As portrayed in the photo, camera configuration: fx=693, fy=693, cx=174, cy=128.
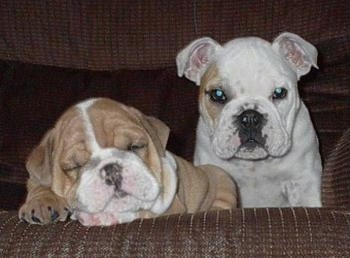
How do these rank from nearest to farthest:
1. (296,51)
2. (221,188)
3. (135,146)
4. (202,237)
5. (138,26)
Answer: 1. (202,237)
2. (135,146)
3. (221,188)
4. (296,51)
5. (138,26)

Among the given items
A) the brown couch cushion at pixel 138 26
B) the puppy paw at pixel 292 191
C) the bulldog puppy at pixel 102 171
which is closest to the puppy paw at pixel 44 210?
the bulldog puppy at pixel 102 171

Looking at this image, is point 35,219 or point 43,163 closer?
point 35,219

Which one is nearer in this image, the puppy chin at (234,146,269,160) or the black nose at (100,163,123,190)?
the black nose at (100,163,123,190)

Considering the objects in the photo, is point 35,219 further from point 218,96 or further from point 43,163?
point 218,96

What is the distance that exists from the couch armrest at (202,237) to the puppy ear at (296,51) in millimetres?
861

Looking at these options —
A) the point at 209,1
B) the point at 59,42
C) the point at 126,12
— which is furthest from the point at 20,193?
the point at 209,1

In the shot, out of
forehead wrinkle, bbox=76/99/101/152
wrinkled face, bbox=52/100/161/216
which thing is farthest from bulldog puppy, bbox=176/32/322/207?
Result: forehead wrinkle, bbox=76/99/101/152

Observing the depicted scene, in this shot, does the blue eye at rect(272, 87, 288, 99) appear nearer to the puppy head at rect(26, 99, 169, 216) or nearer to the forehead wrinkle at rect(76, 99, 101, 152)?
the puppy head at rect(26, 99, 169, 216)

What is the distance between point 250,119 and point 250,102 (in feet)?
0.23

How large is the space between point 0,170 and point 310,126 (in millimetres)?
1165

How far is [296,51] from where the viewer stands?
7.98ft

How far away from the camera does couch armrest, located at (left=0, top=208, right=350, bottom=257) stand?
147cm

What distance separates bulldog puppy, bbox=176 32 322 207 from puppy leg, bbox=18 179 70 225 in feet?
2.22

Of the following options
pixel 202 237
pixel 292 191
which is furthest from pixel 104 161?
pixel 292 191
